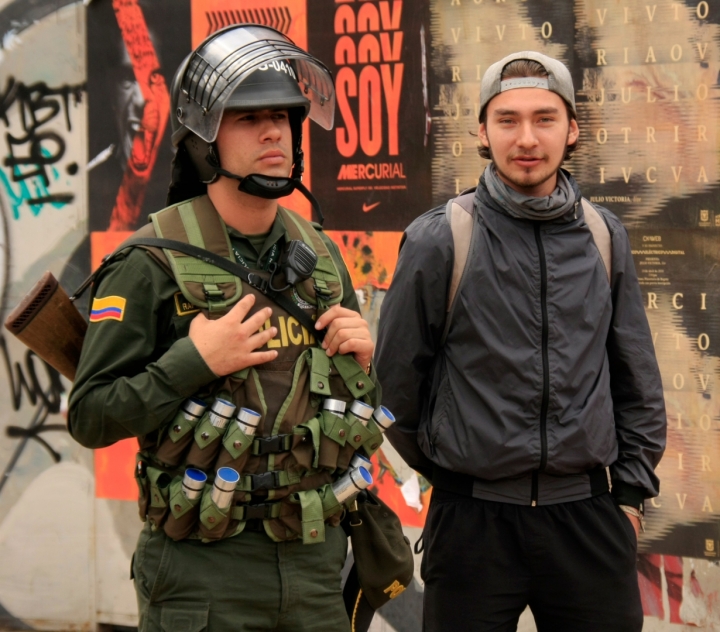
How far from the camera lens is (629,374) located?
288 centimetres

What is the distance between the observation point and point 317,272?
8.24 ft

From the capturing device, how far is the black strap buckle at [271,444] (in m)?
2.31

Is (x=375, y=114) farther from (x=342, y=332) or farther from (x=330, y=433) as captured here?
(x=330, y=433)

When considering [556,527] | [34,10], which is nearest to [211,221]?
[556,527]

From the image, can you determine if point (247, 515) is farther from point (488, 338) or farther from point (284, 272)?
point (488, 338)

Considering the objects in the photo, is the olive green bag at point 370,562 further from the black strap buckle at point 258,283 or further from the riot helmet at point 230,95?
the riot helmet at point 230,95

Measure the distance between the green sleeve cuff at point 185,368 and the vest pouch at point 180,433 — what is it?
67 millimetres

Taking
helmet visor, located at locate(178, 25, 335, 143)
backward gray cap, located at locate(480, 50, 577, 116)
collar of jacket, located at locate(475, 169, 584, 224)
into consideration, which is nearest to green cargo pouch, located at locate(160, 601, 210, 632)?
helmet visor, located at locate(178, 25, 335, 143)

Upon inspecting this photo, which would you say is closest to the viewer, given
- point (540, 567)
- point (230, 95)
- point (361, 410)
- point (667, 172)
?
point (230, 95)

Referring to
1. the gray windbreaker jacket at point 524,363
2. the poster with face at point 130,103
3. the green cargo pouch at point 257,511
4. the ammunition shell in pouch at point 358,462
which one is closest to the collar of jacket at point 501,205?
the gray windbreaker jacket at point 524,363

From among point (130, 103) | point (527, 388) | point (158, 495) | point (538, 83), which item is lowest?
point (158, 495)

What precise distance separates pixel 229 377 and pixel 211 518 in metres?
0.33

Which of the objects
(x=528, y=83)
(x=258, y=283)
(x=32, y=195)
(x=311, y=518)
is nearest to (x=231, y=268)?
(x=258, y=283)

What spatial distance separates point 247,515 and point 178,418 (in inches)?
11.0
